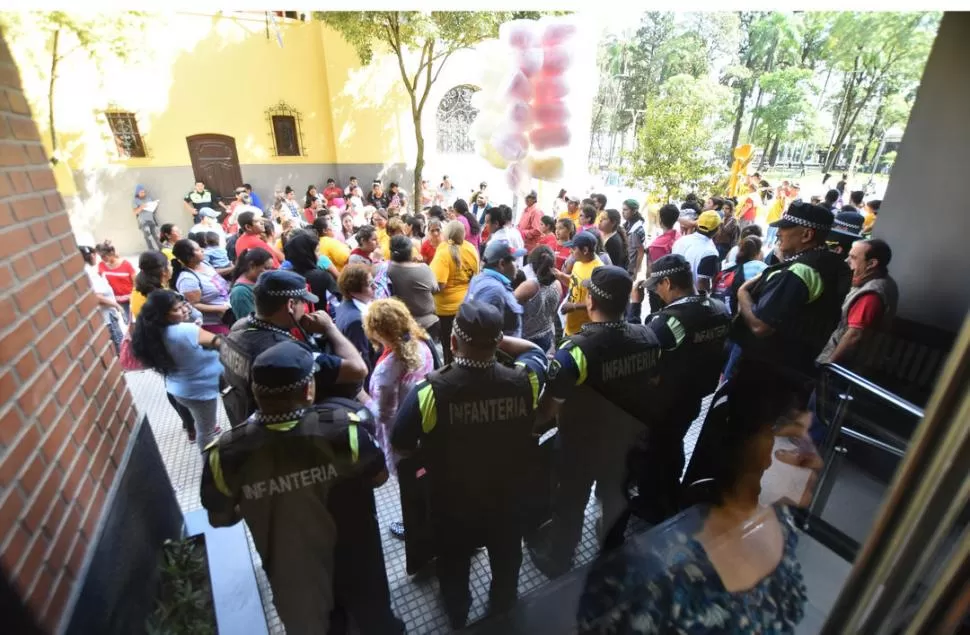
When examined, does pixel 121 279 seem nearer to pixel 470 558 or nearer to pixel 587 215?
pixel 470 558

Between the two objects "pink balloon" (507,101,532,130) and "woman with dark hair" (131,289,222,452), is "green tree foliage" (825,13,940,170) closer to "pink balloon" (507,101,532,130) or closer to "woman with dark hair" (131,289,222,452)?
"pink balloon" (507,101,532,130)

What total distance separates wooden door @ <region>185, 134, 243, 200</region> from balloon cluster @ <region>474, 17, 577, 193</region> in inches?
370

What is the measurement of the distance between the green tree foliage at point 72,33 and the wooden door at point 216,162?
959 cm

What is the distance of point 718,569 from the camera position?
160cm

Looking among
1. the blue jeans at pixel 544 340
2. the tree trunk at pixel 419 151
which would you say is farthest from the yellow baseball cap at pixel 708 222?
the tree trunk at pixel 419 151

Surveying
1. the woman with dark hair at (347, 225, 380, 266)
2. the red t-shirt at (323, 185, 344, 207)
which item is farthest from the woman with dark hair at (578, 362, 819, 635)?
the red t-shirt at (323, 185, 344, 207)

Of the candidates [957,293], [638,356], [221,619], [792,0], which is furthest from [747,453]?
[221,619]

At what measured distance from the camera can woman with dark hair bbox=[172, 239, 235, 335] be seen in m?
3.26

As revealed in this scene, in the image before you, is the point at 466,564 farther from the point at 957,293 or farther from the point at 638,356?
the point at 957,293

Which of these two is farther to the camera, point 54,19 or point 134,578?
point 134,578

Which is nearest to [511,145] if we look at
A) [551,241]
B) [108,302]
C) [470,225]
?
[551,241]

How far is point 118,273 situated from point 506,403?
359 cm

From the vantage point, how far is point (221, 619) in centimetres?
199

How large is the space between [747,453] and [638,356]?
0.65 meters
